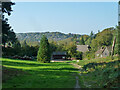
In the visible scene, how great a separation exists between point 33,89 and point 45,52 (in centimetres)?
2789

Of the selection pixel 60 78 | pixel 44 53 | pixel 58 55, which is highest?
pixel 44 53

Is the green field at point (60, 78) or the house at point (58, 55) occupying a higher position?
the green field at point (60, 78)

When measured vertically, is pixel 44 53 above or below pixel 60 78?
above

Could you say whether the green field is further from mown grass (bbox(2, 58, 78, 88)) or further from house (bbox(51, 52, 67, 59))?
house (bbox(51, 52, 67, 59))

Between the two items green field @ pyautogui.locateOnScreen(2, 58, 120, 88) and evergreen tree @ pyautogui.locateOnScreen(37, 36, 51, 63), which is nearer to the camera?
green field @ pyautogui.locateOnScreen(2, 58, 120, 88)

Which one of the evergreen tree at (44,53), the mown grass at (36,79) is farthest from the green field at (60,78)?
the evergreen tree at (44,53)

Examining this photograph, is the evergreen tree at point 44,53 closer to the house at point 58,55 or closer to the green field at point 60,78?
the green field at point 60,78

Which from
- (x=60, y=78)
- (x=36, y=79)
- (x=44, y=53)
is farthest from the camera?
(x=44, y=53)

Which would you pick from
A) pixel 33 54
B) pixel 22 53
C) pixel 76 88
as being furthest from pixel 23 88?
pixel 33 54

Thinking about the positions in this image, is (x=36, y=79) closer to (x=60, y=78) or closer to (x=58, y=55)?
(x=60, y=78)

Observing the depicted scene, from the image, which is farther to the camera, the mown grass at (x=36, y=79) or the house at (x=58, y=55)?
the house at (x=58, y=55)

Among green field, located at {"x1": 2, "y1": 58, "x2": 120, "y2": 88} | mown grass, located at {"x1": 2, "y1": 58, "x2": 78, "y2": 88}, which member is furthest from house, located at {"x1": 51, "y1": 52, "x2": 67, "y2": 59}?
green field, located at {"x1": 2, "y1": 58, "x2": 120, "y2": 88}

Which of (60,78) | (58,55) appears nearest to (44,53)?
(60,78)

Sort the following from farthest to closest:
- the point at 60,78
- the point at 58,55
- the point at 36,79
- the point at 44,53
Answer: the point at 58,55, the point at 44,53, the point at 60,78, the point at 36,79
